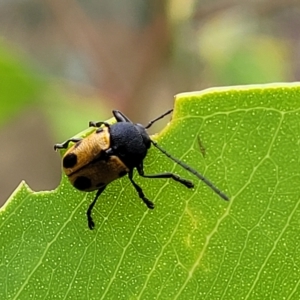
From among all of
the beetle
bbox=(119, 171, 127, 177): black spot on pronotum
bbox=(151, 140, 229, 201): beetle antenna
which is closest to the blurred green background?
the beetle

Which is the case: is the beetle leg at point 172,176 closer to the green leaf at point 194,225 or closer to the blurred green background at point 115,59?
the green leaf at point 194,225

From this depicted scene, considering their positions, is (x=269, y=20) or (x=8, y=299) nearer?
(x=8, y=299)

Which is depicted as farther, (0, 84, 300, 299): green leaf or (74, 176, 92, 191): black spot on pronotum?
(74, 176, 92, 191): black spot on pronotum

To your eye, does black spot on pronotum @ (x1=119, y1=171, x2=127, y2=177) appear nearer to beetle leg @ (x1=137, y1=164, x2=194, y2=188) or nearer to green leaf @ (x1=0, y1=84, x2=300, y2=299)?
beetle leg @ (x1=137, y1=164, x2=194, y2=188)

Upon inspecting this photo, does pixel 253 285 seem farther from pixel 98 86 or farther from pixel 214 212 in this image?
pixel 98 86

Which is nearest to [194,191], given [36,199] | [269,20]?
[36,199]

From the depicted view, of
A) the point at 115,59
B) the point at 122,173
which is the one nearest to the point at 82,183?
the point at 122,173

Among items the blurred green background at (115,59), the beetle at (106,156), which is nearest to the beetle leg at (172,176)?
the beetle at (106,156)

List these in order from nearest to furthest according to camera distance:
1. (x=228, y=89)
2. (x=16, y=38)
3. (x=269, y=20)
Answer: (x=228, y=89), (x=269, y=20), (x=16, y=38)
